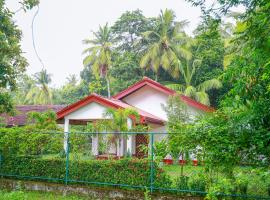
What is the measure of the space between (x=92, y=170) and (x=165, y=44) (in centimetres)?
2051

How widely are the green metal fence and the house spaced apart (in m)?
1.42

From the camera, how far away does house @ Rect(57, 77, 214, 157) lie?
13737 mm

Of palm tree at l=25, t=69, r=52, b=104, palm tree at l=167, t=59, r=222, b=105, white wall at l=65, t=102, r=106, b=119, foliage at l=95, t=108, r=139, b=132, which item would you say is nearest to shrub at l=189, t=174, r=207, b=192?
foliage at l=95, t=108, r=139, b=132

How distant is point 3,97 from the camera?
1252 cm

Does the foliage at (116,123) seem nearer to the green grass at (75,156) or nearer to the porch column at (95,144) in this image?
the porch column at (95,144)

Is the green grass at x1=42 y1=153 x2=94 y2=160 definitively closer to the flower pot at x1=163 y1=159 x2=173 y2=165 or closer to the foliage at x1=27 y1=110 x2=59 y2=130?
the flower pot at x1=163 y1=159 x2=173 y2=165

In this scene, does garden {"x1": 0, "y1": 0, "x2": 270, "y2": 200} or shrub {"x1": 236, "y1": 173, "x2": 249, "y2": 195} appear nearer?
garden {"x1": 0, "y1": 0, "x2": 270, "y2": 200}

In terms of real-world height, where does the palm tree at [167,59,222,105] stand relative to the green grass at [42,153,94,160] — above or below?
above

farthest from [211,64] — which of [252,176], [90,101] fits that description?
[252,176]

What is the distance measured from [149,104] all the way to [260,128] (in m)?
11.3

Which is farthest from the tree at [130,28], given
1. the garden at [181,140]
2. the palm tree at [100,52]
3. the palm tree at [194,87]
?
the garden at [181,140]

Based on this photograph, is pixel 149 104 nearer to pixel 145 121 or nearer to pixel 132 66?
pixel 145 121

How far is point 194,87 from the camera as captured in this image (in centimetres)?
2406

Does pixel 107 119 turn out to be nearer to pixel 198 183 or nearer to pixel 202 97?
pixel 198 183
